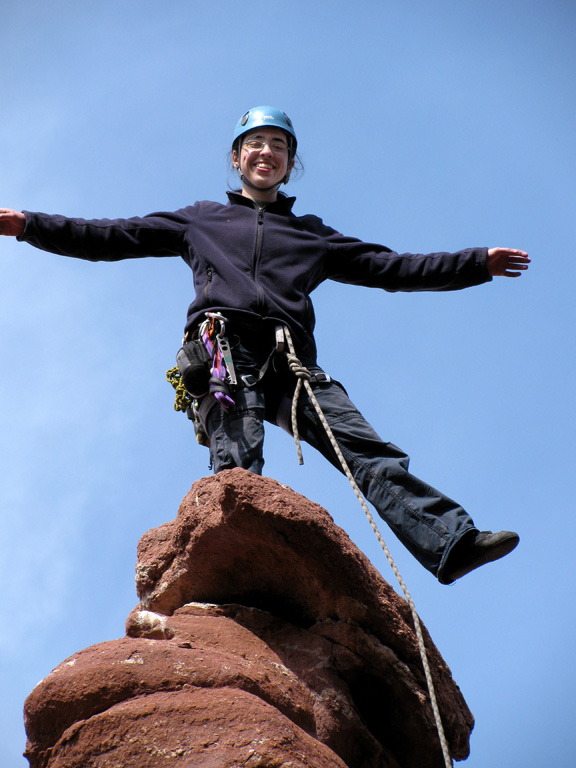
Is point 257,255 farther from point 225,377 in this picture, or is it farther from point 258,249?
point 225,377

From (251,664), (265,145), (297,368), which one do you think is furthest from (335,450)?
(265,145)

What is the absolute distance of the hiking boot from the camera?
479cm

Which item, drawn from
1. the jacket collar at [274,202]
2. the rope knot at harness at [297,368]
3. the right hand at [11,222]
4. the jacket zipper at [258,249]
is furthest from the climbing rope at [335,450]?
the right hand at [11,222]

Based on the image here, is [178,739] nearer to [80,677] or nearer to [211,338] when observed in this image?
[80,677]

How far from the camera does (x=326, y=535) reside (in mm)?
4941

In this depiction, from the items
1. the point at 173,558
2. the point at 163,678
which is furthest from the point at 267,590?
the point at 163,678

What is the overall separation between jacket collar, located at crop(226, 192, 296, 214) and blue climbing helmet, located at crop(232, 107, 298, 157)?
0.39m

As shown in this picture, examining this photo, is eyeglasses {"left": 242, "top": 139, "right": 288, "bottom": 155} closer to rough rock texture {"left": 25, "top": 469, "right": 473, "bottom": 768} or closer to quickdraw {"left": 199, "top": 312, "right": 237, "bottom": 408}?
quickdraw {"left": 199, "top": 312, "right": 237, "bottom": 408}

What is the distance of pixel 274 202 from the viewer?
645cm

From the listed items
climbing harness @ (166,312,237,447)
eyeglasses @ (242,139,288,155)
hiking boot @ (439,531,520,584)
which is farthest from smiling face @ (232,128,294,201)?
hiking boot @ (439,531,520,584)

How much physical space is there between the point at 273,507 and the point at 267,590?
66 centimetres

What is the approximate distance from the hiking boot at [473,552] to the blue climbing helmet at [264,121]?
314 centimetres

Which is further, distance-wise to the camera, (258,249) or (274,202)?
(274,202)

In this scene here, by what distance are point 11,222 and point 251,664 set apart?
3071 mm
